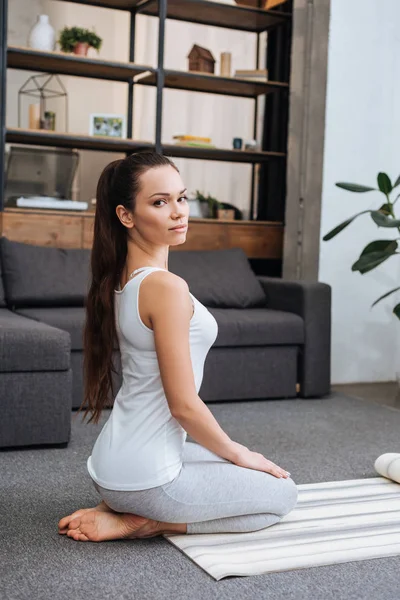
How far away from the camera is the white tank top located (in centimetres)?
193

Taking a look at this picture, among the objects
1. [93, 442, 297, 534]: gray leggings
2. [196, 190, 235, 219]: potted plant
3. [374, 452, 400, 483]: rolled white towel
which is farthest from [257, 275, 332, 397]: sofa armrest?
[93, 442, 297, 534]: gray leggings

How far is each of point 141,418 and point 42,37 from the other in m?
3.09

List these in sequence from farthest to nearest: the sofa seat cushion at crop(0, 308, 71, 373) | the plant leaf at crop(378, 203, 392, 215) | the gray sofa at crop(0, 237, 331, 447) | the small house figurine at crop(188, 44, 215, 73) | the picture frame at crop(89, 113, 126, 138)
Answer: the small house figurine at crop(188, 44, 215, 73)
the picture frame at crop(89, 113, 126, 138)
the plant leaf at crop(378, 203, 392, 215)
the gray sofa at crop(0, 237, 331, 447)
the sofa seat cushion at crop(0, 308, 71, 373)

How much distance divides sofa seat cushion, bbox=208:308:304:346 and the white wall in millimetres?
655

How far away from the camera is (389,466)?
8.52 ft

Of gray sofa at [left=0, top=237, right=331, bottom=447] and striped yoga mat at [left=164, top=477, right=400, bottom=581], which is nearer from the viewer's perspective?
striped yoga mat at [left=164, top=477, right=400, bottom=581]

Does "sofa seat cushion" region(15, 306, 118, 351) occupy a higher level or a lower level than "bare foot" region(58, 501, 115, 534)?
higher

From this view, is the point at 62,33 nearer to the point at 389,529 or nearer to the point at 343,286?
the point at 343,286

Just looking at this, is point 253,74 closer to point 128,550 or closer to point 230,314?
point 230,314

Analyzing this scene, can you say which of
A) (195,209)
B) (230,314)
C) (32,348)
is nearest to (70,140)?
(195,209)

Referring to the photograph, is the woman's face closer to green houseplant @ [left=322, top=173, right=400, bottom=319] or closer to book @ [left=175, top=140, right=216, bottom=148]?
green houseplant @ [left=322, top=173, right=400, bottom=319]

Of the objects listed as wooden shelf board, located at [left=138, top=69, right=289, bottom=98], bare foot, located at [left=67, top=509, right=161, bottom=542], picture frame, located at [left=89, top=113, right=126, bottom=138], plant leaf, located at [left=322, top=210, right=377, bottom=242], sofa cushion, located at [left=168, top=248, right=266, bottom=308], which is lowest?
bare foot, located at [left=67, top=509, right=161, bottom=542]

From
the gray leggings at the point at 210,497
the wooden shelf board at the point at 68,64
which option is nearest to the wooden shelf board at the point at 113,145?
the wooden shelf board at the point at 68,64

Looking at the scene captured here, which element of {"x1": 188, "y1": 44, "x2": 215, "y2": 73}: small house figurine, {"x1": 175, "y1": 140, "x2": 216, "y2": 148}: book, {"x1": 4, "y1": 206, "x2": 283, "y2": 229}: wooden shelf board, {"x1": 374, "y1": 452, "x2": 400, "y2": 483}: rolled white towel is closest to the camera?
{"x1": 374, "y1": 452, "x2": 400, "y2": 483}: rolled white towel
